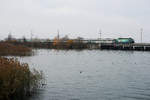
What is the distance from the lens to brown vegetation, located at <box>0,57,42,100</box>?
43.3 feet

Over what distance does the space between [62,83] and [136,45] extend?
10795cm

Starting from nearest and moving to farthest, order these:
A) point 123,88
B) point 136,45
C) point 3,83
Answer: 1. point 3,83
2. point 123,88
3. point 136,45


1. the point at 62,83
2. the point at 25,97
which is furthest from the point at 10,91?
the point at 62,83

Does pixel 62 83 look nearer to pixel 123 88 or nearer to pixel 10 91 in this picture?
pixel 123 88

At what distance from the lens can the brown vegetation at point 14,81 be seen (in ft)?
43.3

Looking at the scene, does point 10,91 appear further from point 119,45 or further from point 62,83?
point 119,45

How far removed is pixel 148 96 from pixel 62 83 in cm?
852

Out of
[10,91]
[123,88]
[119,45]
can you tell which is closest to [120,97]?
[123,88]

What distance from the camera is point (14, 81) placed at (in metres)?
13.6

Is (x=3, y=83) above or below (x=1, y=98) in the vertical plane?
above

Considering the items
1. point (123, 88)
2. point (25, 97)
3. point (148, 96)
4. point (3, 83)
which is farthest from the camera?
point (123, 88)

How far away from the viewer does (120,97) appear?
17156mm

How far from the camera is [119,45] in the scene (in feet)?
Result: 412

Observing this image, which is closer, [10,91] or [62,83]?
[10,91]
